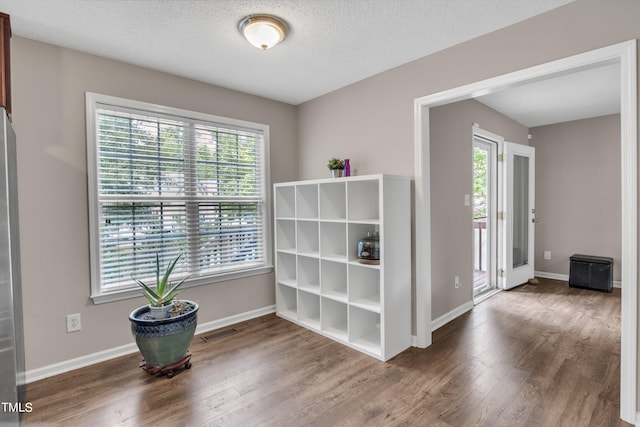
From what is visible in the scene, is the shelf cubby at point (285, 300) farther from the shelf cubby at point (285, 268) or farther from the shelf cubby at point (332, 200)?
the shelf cubby at point (332, 200)

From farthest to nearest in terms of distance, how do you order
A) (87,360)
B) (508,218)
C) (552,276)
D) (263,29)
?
(552,276) → (508,218) → (87,360) → (263,29)

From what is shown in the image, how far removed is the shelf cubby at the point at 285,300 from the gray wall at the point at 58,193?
1.38 m

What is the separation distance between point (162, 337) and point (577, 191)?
5.95 metres

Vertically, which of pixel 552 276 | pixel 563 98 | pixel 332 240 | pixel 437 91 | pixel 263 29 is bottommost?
Answer: pixel 552 276

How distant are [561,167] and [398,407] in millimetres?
5005

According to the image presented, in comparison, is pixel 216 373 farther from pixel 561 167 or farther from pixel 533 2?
pixel 561 167

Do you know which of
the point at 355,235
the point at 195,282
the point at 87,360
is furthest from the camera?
the point at 195,282

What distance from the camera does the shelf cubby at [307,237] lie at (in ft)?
10.9

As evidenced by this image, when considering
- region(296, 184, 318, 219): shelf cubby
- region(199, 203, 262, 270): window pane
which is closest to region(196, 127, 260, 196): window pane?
region(199, 203, 262, 270): window pane

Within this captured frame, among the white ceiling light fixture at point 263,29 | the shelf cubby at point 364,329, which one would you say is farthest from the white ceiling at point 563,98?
the shelf cubby at point 364,329

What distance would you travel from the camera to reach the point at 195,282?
3.08 m

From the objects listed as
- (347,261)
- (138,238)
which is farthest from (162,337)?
(347,261)

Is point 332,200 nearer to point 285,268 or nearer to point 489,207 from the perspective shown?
point 285,268

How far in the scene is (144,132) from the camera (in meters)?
2.80
